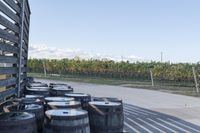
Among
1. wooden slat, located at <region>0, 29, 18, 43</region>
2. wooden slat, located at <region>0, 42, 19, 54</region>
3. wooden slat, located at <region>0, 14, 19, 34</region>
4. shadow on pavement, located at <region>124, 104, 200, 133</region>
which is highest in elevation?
wooden slat, located at <region>0, 14, 19, 34</region>

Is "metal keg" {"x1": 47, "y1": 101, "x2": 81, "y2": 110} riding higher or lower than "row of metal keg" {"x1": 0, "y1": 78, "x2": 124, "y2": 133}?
higher

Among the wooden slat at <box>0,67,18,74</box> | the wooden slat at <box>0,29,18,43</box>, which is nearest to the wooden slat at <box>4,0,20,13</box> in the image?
the wooden slat at <box>0,29,18,43</box>

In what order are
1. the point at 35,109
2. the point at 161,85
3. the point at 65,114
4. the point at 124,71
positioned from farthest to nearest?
the point at 124,71 → the point at 161,85 → the point at 35,109 → the point at 65,114

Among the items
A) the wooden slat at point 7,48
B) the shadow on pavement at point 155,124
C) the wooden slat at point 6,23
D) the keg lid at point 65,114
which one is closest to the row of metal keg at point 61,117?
the keg lid at point 65,114

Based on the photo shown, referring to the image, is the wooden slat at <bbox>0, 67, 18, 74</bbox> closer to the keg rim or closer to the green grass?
the keg rim

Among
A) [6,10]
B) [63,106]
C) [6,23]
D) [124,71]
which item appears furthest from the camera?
[124,71]

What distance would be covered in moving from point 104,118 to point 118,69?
1314 inches

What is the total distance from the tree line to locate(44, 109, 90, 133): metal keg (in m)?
27.7

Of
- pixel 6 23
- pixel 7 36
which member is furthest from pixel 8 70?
pixel 6 23

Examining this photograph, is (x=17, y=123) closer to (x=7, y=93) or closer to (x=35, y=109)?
(x=35, y=109)

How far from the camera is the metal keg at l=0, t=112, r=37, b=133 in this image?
3.68 metres

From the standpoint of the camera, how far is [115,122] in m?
5.33

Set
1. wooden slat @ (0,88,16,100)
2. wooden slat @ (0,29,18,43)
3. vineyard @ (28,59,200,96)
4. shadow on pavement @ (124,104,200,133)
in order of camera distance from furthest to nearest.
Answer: vineyard @ (28,59,200,96)
shadow on pavement @ (124,104,200,133)
wooden slat @ (0,88,16,100)
wooden slat @ (0,29,18,43)

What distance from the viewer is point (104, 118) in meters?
5.28
